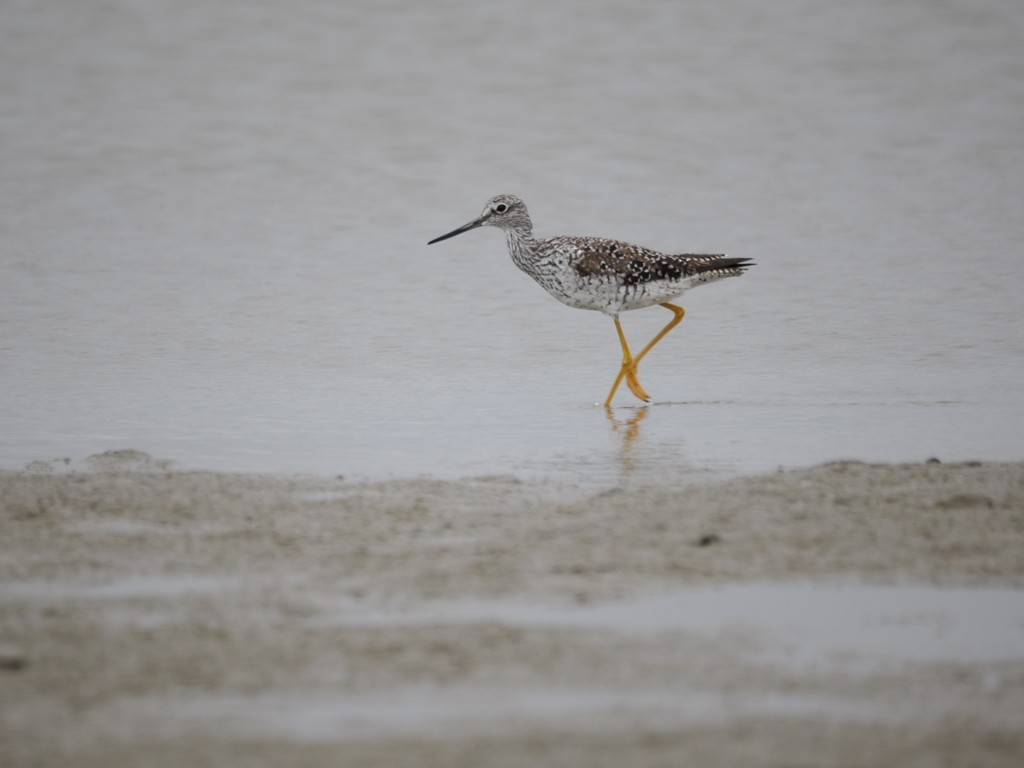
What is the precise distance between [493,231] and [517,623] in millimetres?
10426

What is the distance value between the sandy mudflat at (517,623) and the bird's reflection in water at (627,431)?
79 centimetres

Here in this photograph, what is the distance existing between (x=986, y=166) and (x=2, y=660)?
1386 centimetres

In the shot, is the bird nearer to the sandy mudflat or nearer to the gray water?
the gray water

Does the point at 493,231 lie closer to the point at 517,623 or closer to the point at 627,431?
the point at 627,431

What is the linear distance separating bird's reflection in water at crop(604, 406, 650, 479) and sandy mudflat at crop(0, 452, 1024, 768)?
789 millimetres

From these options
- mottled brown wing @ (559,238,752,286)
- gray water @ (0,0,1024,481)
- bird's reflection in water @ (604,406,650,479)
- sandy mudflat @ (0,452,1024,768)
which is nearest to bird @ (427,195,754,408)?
mottled brown wing @ (559,238,752,286)

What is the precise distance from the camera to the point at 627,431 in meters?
7.92

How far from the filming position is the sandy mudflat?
3619 millimetres

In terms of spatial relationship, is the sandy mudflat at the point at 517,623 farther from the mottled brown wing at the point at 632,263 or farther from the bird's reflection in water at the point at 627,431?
the mottled brown wing at the point at 632,263

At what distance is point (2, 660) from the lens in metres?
4.08

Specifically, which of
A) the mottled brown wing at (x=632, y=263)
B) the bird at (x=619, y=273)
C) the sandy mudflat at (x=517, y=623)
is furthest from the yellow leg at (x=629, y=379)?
the sandy mudflat at (x=517, y=623)

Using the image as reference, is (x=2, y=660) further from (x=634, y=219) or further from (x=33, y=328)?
(x=634, y=219)

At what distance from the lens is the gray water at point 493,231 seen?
315 inches

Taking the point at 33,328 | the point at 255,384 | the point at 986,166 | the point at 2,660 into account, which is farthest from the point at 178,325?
the point at 986,166
